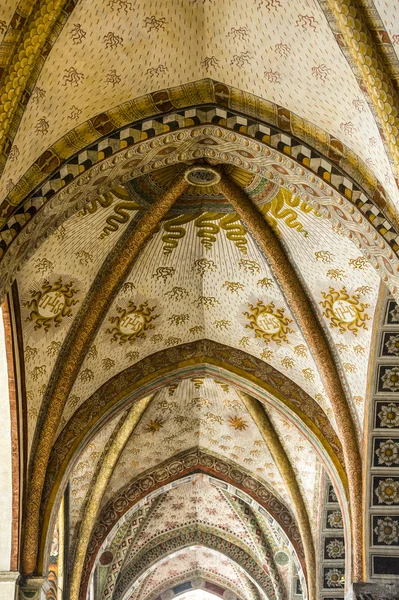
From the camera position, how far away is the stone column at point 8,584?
1144cm

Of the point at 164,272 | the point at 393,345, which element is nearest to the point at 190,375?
the point at 164,272

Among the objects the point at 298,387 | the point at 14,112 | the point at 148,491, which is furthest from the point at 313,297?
the point at 148,491

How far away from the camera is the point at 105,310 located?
11758mm

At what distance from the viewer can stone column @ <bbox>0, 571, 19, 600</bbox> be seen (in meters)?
11.4

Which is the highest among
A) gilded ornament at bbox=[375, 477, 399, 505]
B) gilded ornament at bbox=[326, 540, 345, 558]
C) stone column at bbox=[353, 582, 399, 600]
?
gilded ornament at bbox=[326, 540, 345, 558]

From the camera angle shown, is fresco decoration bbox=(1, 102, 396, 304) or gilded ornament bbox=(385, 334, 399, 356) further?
gilded ornament bbox=(385, 334, 399, 356)

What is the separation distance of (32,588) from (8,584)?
0.28m

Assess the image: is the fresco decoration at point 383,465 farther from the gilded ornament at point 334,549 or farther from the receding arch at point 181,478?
the receding arch at point 181,478

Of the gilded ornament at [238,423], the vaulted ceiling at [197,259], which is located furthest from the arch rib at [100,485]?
the gilded ornament at [238,423]

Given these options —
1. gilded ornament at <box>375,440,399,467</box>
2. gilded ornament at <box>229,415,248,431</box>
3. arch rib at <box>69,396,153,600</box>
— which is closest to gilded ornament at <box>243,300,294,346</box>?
gilded ornament at <box>375,440,399,467</box>

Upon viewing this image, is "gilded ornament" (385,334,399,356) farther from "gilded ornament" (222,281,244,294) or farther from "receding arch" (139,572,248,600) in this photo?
"receding arch" (139,572,248,600)

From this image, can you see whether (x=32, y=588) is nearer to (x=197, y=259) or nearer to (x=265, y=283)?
(x=197, y=259)

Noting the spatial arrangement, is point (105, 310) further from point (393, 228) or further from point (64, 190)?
point (393, 228)

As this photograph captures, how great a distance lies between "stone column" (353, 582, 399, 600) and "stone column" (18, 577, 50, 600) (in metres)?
3.61
